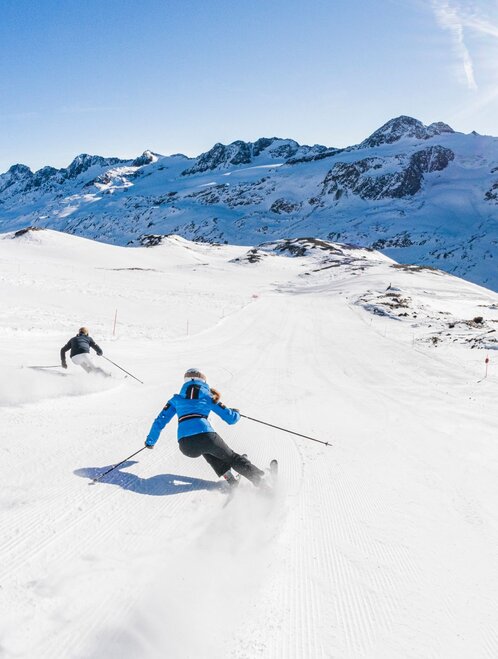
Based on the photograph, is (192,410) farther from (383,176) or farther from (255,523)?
(383,176)

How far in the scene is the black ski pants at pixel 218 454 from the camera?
17.1 ft

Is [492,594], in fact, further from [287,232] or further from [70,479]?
[287,232]

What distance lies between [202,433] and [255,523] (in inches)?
52.0

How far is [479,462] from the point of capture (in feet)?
22.5

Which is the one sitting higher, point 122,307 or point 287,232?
point 287,232

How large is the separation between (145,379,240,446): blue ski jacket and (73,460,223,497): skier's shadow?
1.63 ft

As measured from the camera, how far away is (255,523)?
4543mm

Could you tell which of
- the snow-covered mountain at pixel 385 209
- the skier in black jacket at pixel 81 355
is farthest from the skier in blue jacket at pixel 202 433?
the snow-covered mountain at pixel 385 209

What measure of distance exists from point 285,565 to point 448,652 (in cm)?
141

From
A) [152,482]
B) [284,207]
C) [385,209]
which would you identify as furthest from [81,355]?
[284,207]

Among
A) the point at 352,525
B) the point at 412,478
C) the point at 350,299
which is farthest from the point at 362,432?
the point at 350,299

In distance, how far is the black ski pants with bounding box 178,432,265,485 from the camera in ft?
17.1

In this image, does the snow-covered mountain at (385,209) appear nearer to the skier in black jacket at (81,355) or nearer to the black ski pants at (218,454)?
the skier in black jacket at (81,355)

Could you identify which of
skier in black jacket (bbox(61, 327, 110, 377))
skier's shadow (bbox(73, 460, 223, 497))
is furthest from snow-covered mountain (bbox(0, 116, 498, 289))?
skier's shadow (bbox(73, 460, 223, 497))
